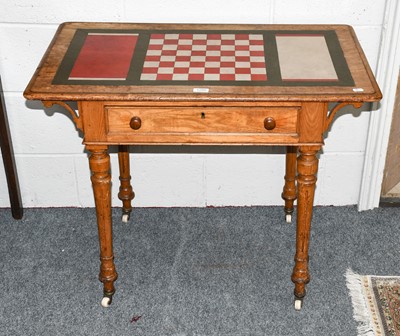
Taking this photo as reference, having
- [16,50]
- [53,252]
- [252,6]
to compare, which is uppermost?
[252,6]

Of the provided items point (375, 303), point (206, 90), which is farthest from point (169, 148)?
point (375, 303)

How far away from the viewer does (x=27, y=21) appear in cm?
265

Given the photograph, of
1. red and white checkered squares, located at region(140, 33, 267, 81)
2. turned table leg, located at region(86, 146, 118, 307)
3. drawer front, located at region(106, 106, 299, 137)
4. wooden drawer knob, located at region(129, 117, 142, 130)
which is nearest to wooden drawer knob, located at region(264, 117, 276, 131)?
drawer front, located at region(106, 106, 299, 137)

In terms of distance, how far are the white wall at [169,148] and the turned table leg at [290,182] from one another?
0.11 meters

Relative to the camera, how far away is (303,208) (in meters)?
2.30

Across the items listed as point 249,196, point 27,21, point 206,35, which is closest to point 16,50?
point 27,21

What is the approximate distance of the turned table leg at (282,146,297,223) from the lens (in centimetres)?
281

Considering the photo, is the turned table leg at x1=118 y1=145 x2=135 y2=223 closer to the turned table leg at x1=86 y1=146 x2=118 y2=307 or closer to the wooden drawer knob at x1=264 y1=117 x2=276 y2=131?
Answer: the turned table leg at x1=86 y1=146 x2=118 y2=307

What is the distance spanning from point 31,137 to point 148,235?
672 millimetres

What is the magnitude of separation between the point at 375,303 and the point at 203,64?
3.75 ft

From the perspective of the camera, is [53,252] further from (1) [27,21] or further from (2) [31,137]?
(1) [27,21]

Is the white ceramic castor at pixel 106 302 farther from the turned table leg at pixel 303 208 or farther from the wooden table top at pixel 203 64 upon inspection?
the wooden table top at pixel 203 64

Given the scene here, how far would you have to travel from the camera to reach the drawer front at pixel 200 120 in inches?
83.1

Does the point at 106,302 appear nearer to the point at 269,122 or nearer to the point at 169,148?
the point at 169,148
